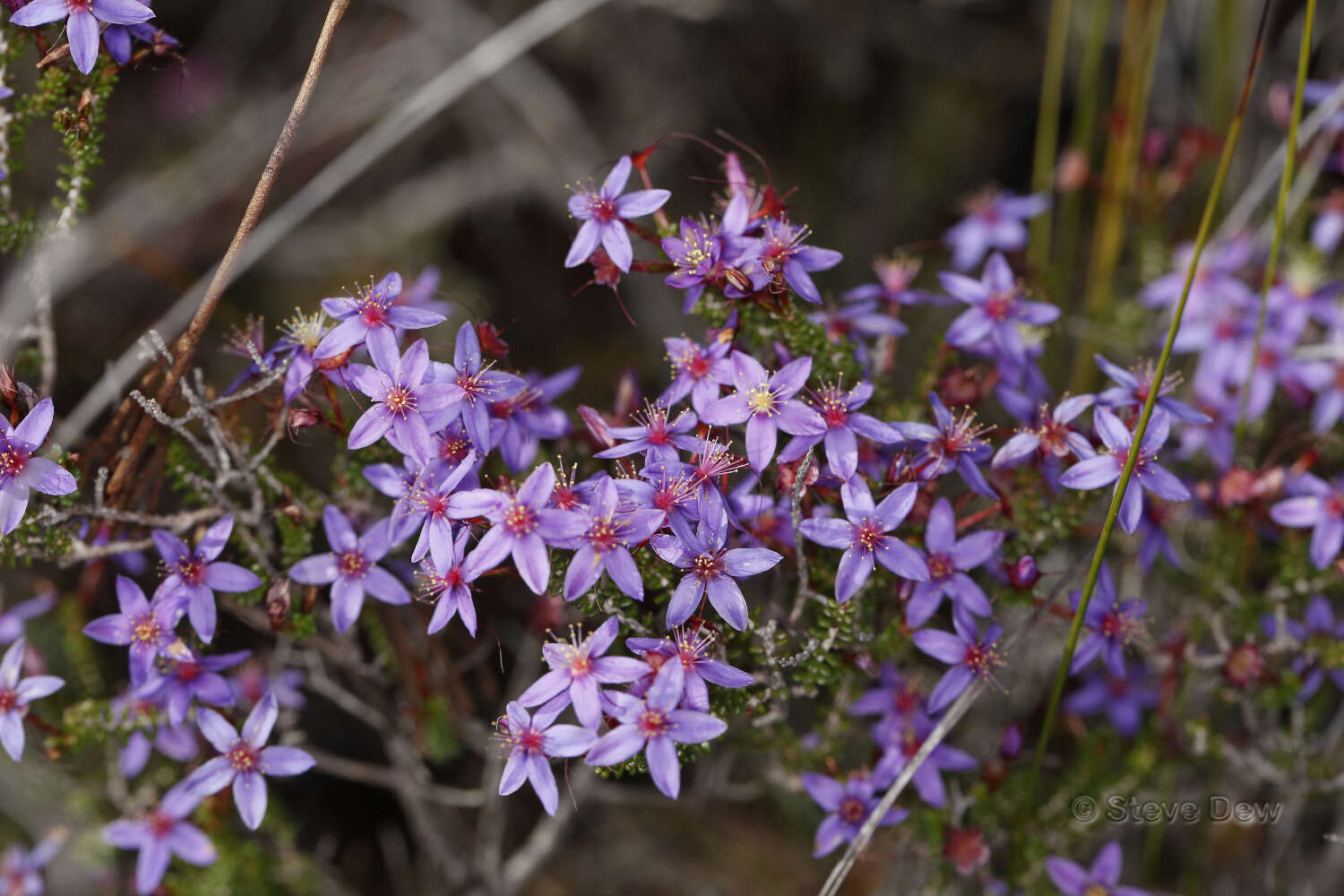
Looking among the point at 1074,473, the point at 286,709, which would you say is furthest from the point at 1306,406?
the point at 286,709

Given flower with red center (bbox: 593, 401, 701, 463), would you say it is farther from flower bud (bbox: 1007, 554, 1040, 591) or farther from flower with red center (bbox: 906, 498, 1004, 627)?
flower bud (bbox: 1007, 554, 1040, 591)

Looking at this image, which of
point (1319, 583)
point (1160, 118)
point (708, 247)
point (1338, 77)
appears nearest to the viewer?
point (708, 247)

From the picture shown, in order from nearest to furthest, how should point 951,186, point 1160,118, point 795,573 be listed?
point 795,573 < point 1160,118 < point 951,186

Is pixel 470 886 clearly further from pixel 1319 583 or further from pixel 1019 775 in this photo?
pixel 1319 583

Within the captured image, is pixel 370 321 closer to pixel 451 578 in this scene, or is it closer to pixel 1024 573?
pixel 451 578

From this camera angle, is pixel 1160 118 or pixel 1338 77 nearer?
pixel 1338 77

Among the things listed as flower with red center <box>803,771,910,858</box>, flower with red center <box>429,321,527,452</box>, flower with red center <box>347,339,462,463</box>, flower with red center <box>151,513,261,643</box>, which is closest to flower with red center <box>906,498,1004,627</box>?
flower with red center <box>803,771,910,858</box>
